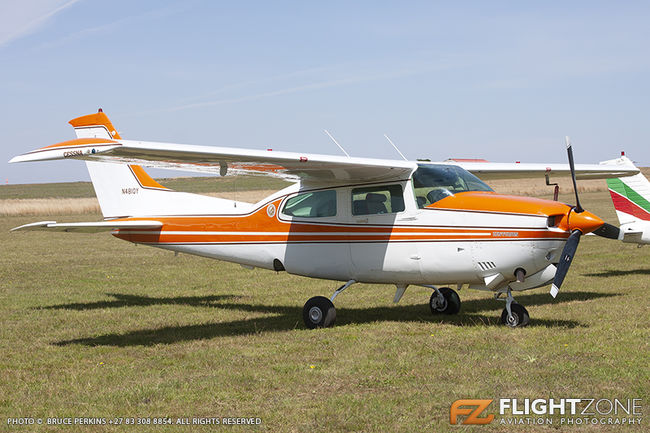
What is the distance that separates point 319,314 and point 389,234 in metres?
1.54

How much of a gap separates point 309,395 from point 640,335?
4.70 metres

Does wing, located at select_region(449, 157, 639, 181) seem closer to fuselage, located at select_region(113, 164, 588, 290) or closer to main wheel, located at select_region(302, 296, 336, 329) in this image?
fuselage, located at select_region(113, 164, 588, 290)

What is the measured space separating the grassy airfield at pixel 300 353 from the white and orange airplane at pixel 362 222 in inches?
32.8

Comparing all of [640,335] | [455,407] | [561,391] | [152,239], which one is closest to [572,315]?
[640,335]

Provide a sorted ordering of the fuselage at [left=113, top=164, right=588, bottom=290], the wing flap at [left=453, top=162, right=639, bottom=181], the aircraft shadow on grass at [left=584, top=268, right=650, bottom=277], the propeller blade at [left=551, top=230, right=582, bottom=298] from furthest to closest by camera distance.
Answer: the aircraft shadow on grass at [left=584, top=268, right=650, bottom=277]
the wing flap at [left=453, top=162, right=639, bottom=181]
the fuselage at [left=113, top=164, right=588, bottom=290]
the propeller blade at [left=551, top=230, right=582, bottom=298]

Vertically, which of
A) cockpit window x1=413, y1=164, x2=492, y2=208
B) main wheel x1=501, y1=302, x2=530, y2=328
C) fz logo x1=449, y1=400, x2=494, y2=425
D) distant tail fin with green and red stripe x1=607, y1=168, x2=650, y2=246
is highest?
cockpit window x1=413, y1=164, x2=492, y2=208

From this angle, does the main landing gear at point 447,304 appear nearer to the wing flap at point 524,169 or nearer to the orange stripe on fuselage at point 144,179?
the wing flap at point 524,169

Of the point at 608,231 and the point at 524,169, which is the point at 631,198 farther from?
the point at 608,231

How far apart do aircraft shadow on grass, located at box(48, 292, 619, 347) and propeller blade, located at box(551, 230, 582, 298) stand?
1301 mm

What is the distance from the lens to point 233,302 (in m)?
12.6

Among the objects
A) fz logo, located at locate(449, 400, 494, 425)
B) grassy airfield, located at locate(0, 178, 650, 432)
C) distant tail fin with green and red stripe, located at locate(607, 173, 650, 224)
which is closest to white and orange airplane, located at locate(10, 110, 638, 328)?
grassy airfield, located at locate(0, 178, 650, 432)

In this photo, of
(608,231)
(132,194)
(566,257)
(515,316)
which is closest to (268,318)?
(132,194)

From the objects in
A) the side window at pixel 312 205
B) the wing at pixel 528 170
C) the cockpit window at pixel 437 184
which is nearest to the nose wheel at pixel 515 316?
the cockpit window at pixel 437 184

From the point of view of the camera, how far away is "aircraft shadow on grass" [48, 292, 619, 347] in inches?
361
